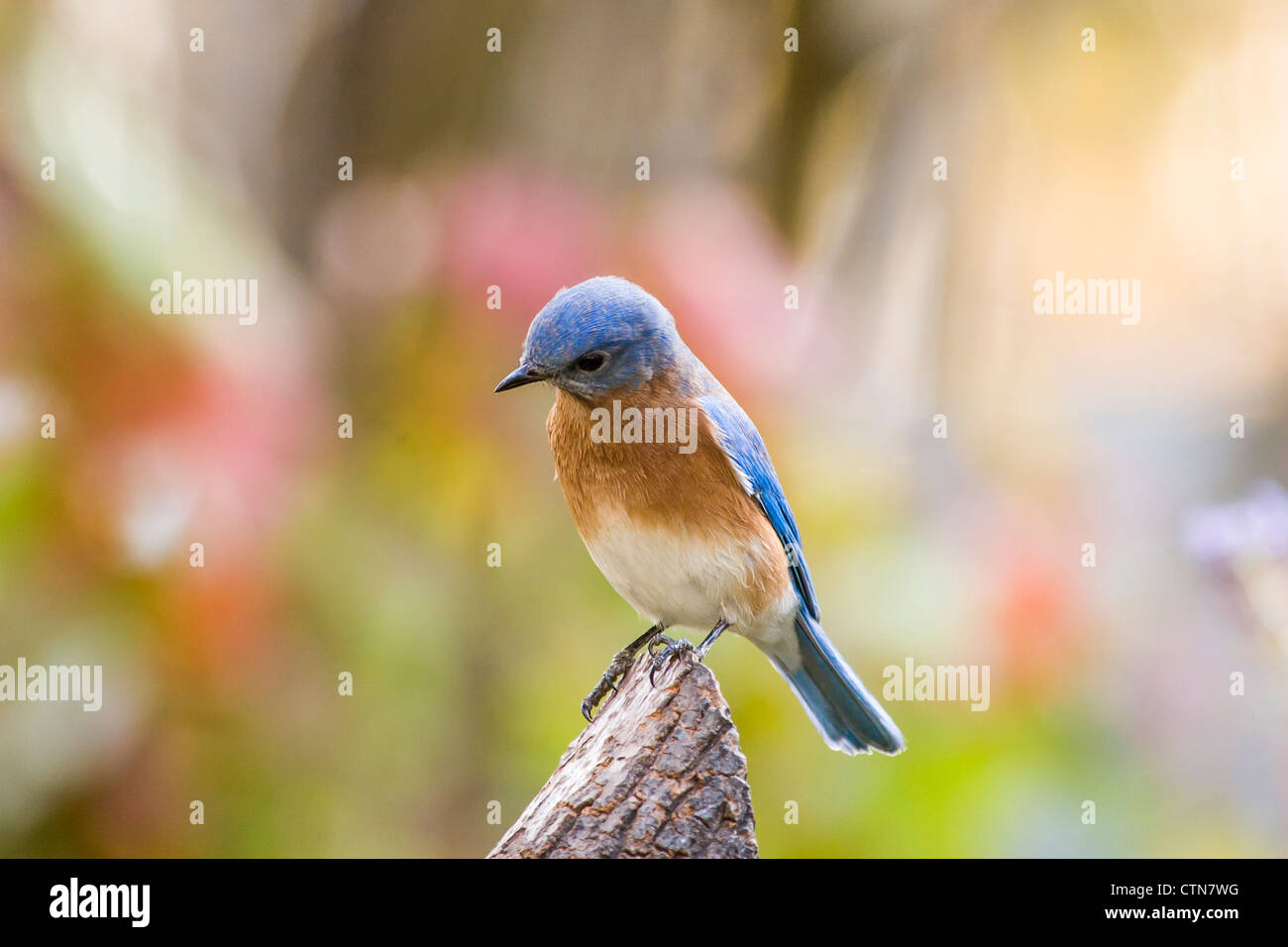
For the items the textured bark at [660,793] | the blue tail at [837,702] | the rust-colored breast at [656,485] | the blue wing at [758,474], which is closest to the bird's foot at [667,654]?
the textured bark at [660,793]

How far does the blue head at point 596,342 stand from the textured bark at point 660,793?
41.8 inches

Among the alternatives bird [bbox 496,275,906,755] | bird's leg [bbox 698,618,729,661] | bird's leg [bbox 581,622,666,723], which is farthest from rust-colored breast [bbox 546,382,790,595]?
bird's leg [bbox 581,622,666,723]

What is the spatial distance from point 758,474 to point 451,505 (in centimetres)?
121

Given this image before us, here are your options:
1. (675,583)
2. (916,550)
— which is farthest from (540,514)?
(916,550)

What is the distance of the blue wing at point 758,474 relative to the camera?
334 centimetres

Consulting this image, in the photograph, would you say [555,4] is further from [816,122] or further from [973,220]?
[973,220]

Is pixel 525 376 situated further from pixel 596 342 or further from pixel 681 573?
pixel 681 573

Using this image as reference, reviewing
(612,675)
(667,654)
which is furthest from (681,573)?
(667,654)

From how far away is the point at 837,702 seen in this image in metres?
3.67

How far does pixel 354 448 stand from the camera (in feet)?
13.7

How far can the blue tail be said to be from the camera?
3.62 metres

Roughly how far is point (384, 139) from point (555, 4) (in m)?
1.02

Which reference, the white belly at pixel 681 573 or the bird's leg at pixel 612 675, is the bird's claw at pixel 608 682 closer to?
the bird's leg at pixel 612 675
